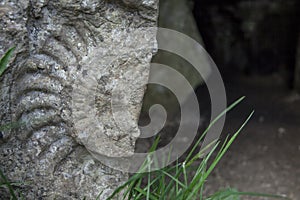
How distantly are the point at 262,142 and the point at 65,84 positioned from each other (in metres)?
1.12

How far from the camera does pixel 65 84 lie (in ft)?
4.41

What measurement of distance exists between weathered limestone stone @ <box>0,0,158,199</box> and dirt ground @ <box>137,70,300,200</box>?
624 millimetres

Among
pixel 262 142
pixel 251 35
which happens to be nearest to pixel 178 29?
pixel 251 35

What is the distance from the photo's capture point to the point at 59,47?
4.39ft

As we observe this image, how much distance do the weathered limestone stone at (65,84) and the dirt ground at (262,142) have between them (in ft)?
2.05

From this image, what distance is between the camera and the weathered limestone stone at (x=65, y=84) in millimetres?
1320

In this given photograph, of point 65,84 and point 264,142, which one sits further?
point 264,142

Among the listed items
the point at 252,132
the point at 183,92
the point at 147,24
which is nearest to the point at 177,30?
the point at 183,92

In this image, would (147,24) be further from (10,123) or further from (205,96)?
(205,96)

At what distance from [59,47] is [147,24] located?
0.67ft

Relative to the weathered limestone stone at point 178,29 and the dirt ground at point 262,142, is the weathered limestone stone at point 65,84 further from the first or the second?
the weathered limestone stone at point 178,29

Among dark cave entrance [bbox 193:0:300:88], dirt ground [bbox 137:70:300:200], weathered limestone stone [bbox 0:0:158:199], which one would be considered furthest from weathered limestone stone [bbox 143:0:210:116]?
weathered limestone stone [bbox 0:0:158:199]

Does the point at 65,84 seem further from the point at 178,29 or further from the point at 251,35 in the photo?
the point at 251,35

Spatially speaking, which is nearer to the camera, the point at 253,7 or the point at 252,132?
the point at 252,132
